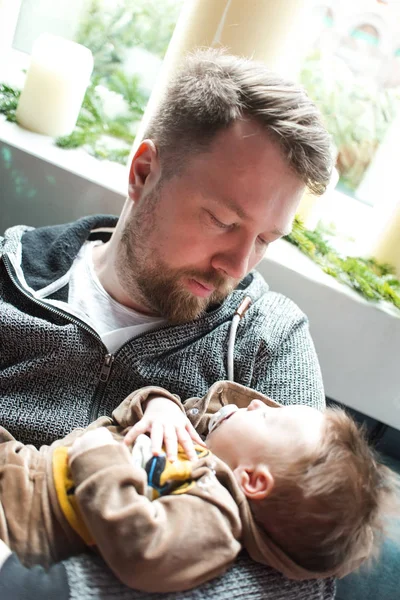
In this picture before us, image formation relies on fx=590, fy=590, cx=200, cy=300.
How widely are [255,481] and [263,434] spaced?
0.22 ft

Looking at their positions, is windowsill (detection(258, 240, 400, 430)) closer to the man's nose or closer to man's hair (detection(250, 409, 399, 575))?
the man's nose

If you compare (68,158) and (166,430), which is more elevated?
(68,158)

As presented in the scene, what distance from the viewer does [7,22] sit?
159 centimetres

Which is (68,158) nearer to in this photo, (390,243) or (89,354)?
(89,354)

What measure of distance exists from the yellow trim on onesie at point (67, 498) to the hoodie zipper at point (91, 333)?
275mm

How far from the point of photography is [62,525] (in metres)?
0.75

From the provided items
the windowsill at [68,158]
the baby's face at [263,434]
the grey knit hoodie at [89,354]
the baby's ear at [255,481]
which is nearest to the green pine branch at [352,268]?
the grey knit hoodie at [89,354]

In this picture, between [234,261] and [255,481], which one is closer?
[255,481]

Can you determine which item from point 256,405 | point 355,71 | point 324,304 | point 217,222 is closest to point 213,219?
point 217,222

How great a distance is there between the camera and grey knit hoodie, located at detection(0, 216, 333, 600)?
1.05 meters

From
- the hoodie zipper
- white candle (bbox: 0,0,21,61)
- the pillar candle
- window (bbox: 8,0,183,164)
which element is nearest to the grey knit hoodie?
the hoodie zipper

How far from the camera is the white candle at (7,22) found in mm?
1549

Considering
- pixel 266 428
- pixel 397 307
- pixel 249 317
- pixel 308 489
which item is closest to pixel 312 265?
pixel 397 307

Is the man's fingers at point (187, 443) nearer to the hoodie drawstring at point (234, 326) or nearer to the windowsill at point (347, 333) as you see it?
the hoodie drawstring at point (234, 326)
